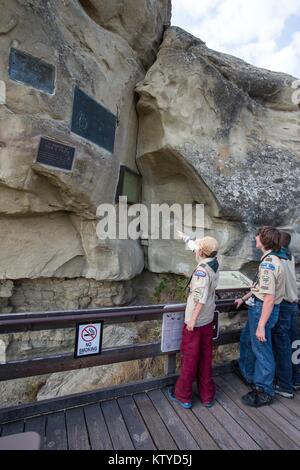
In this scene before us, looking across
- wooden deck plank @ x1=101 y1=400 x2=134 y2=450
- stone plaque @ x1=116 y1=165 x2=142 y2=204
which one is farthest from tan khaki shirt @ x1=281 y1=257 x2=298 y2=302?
stone plaque @ x1=116 y1=165 x2=142 y2=204

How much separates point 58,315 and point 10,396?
441 centimetres

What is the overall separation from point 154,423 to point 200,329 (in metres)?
0.91

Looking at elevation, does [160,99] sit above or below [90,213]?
above

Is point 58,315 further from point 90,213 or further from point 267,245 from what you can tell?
point 90,213

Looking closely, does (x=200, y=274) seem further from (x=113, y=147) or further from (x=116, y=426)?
(x=113, y=147)

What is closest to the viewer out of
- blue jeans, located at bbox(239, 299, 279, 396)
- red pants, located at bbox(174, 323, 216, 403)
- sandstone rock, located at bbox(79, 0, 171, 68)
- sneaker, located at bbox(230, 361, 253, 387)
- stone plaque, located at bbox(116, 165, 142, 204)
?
red pants, located at bbox(174, 323, 216, 403)

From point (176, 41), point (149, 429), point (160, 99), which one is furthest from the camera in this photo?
point (176, 41)

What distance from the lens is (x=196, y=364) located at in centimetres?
273

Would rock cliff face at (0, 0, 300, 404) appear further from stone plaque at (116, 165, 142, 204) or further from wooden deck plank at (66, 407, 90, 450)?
wooden deck plank at (66, 407, 90, 450)

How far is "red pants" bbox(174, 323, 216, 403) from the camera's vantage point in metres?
2.70

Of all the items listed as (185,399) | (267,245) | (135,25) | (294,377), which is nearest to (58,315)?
(185,399)

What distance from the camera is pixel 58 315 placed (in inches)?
102

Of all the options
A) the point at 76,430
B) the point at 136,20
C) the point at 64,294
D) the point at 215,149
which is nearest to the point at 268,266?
the point at 76,430

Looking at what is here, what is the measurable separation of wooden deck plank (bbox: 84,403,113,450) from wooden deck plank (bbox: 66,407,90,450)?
0.13ft
